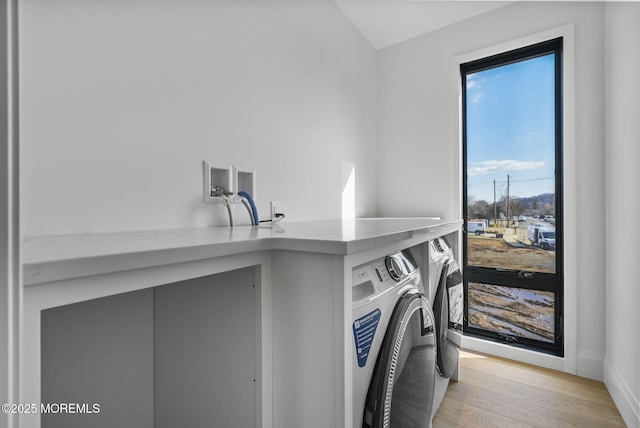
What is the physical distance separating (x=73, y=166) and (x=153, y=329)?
1.97ft

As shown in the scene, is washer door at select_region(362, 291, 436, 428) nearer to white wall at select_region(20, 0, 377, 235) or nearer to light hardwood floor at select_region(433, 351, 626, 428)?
light hardwood floor at select_region(433, 351, 626, 428)

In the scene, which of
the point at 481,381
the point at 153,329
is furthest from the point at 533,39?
the point at 153,329

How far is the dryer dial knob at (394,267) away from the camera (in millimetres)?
936

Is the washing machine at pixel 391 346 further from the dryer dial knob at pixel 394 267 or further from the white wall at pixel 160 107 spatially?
the white wall at pixel 160 107

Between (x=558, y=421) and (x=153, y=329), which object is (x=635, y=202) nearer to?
(x=558, y=421)

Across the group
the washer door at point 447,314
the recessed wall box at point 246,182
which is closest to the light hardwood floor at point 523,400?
the washer door at point 447,314

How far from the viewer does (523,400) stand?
5.18 ft

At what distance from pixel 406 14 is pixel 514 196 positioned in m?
→ 1.51

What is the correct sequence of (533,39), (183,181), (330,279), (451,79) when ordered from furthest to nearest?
(451,79)
(533,39)
(183,181)
(330,279)

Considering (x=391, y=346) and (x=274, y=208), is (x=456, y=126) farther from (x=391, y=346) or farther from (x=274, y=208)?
(x=391, y=346)

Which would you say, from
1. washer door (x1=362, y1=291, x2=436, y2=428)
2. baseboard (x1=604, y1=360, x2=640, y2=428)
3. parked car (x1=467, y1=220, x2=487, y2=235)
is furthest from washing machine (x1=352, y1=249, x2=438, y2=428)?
parked car (x1=467, y1=220, x2=487, y2=235)

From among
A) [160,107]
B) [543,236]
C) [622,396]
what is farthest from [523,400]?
[160,107]

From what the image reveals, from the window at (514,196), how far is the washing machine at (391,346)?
1379mm

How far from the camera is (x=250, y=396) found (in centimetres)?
78
